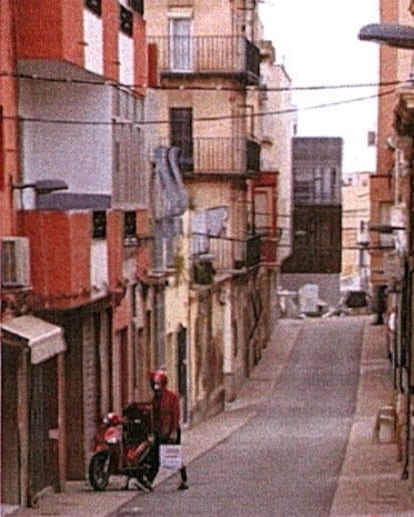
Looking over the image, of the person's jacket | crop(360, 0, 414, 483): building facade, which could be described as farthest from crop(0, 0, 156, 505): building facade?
crop(360, 0, 414, 483): building facade

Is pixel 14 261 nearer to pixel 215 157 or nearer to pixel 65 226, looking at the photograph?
pixel 65 226

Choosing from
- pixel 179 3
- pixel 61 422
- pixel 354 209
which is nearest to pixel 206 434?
pixel 61 422

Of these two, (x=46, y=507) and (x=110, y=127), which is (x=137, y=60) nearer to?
(x=110, y=127)

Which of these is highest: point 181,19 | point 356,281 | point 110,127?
point 181,19

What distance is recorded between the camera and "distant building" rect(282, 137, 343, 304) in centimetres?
9319

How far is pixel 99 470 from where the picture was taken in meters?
23.7

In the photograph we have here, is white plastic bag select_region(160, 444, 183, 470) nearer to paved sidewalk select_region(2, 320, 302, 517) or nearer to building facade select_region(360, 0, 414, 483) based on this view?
paved sidewalk select_region(2, 320, 302, 517)

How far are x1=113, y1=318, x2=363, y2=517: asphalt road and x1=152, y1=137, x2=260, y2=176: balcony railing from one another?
22.3 feet

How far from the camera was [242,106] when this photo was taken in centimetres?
5669

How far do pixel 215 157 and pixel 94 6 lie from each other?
1201 inches

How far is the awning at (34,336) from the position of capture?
20.5 meters

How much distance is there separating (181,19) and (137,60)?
23822 mm

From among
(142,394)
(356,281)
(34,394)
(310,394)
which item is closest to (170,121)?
(310,394)

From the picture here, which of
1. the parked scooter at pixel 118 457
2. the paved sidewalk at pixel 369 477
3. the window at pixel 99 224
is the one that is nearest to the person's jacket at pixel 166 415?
the parked scooter at pixel 118 457
